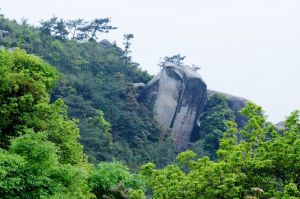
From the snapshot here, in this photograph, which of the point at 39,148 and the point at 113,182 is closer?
the point at 39,148

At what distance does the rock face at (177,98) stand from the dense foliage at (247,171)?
80.6 ft

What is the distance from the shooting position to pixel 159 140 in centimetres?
3170

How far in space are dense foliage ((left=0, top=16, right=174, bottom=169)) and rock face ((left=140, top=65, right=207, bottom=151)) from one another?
137cm

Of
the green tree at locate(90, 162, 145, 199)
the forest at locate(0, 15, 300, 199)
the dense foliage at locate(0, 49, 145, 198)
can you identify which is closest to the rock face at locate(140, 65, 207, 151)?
the forest at locate(0, 15, 300, 199)

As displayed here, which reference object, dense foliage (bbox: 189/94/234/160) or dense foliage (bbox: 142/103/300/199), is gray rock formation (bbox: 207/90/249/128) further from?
dense foliage (bbox: 142/103/300/199)

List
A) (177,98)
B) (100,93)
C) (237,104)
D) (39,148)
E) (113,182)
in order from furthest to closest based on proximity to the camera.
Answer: (237,104), (177,98), (100,93), (113,182), (39,148)

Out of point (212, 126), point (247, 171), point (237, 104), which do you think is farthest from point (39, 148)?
point (237, 104)

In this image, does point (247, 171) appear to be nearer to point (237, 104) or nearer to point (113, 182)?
point (113, 182)

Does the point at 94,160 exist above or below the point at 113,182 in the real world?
below

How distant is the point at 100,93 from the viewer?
105 feet

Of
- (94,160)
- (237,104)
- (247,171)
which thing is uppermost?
(237,104)

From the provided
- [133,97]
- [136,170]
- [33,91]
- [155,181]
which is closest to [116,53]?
[133,97]

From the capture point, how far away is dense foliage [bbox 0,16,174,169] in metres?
27.5

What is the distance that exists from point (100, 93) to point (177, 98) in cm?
642
